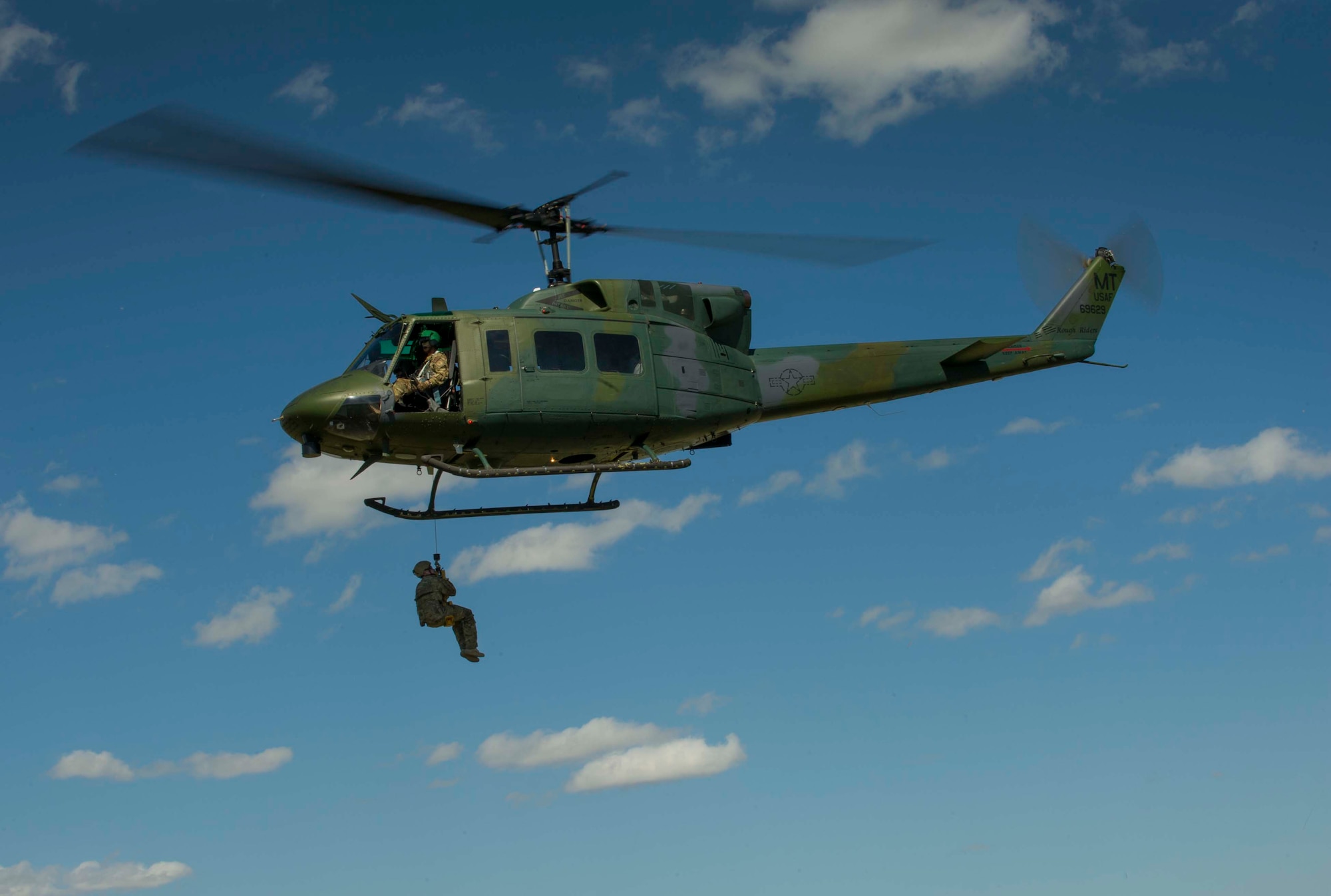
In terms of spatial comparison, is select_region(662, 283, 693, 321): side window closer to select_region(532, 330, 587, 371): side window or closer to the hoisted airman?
select_region(532, 330, 587, 371): side window

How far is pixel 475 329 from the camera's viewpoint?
2111 centimetres

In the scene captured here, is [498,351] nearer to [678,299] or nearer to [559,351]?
[559,351]

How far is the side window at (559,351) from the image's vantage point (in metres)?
21.4

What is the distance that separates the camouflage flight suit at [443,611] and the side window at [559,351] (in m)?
4.16

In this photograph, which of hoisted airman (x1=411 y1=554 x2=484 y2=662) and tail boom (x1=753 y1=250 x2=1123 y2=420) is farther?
tail boom (x1=753 y1=250 x2=1123 y2=420)

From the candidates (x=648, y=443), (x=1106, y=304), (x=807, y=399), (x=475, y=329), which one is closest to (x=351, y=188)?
(x=475, y=329)

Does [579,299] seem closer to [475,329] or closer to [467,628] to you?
[475,329]

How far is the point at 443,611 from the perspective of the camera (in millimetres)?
21984

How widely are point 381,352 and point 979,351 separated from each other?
40.7ft

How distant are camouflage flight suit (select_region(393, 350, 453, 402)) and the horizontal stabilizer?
34.9 feet

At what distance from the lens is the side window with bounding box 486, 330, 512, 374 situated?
2103 centimetres

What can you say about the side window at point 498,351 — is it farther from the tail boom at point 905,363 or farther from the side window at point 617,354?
the tail boom at point 905,363

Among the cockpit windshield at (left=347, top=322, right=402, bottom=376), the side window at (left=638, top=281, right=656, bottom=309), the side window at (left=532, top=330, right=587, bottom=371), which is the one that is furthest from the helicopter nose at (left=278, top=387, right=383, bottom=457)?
the side window at (left=638, top=281, right=656, bottom=309)

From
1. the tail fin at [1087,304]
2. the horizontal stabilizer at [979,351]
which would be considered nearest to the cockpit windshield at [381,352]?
the horizontal stabilizer at [979,351]
